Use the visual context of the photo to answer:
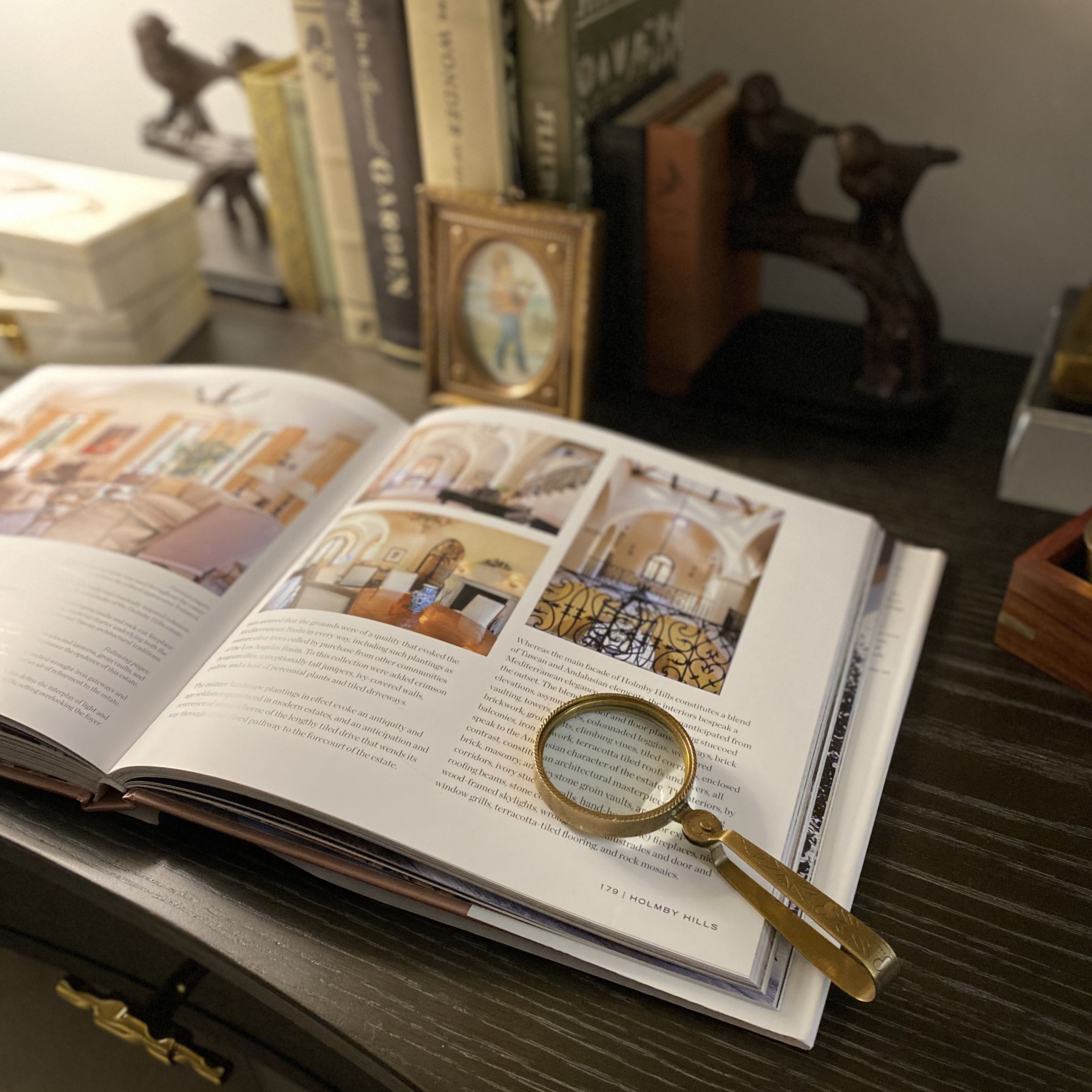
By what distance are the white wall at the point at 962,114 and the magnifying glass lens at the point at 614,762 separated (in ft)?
1.95

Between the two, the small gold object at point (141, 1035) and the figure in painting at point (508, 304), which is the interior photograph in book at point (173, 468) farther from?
the small gold object at point (141, 1035)

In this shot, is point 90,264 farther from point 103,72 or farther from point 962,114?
point 962,114

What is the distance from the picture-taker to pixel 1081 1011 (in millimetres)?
466

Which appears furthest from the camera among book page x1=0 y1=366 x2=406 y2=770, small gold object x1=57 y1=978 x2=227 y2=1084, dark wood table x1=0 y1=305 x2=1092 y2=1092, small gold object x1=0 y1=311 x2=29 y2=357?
small gold object x1=0 y1=311 x2=29 y2=357

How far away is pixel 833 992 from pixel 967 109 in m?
0.71

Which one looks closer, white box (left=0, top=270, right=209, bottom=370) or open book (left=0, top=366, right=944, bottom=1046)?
open book (left=0, top=366, right=944, bottom=1046)

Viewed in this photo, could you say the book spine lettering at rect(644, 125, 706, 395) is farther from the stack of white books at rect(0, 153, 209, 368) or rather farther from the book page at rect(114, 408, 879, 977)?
the stack of white books at rect(0, 153, 209, 368)

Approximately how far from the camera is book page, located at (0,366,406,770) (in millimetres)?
565

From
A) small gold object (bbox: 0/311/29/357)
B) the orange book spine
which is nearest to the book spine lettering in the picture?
the orange book spine

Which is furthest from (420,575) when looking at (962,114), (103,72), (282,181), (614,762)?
(103,72)

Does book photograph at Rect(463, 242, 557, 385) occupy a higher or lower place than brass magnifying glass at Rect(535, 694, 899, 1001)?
higher

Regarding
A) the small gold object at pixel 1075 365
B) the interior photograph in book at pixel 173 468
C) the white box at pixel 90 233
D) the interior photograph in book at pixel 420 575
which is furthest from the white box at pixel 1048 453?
the white box at pixel 90 233

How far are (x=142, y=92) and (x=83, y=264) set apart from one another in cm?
54

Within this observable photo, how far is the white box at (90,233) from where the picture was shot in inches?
33.0
